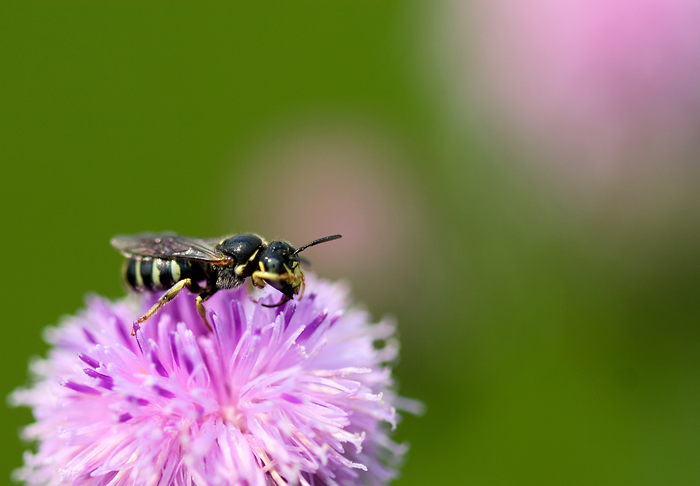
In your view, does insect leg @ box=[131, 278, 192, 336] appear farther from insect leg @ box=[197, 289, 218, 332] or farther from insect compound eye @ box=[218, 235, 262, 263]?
insect compound eye @ box=[218, 235, 262, 263]

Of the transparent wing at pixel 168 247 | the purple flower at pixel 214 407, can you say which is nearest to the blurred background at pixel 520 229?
the transparent wing at pixel 168 247

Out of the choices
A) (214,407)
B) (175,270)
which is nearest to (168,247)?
(175,270)

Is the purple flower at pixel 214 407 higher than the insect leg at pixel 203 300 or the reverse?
the reverse

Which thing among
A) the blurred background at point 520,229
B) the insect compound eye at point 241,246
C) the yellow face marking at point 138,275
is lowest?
the blurred background at point 520,229

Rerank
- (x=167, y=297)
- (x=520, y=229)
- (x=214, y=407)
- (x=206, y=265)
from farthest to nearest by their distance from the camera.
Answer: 1. (x=520, y=229)
2. (x=206, y=265)
3. (x=167, y=297)
4. (x=214, y=407)

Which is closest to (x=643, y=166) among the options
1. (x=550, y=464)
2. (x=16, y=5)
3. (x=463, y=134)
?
(x=463, y=134)

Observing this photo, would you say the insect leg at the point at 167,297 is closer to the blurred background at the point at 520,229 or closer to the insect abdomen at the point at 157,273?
the insect abdomen at the point at 157,273

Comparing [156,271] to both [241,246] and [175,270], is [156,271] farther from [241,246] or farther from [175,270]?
[241,246]

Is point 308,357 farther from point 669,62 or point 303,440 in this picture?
point 669,62
